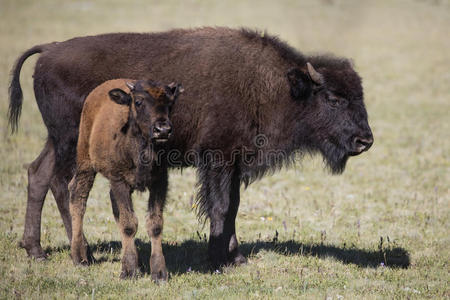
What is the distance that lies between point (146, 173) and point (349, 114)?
280cm

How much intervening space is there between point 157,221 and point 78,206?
1.04 m

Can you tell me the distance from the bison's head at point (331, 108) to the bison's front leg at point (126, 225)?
256 centimetres

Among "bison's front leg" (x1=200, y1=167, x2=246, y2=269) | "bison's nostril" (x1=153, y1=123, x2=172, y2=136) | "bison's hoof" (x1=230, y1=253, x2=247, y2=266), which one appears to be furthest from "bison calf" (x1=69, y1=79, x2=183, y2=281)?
"bison's hoof" (x1=230, y1=253, x2=247, y2=266)

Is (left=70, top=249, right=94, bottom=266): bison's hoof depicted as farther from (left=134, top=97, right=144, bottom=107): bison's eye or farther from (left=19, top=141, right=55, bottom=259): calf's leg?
(left=134, top=97, right=144, bottom=107): bison's eye

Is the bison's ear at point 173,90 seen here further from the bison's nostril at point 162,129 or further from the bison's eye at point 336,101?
the bison's eye at point 336,101

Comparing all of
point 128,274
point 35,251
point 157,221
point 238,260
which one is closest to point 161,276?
point 128,274

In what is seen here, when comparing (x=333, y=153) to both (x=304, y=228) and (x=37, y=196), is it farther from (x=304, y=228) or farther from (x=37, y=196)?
(x=37, y=196)

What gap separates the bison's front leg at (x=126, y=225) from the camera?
6.83 meters

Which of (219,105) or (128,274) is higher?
(219,105)

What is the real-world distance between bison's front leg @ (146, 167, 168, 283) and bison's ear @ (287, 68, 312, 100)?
2092 mm

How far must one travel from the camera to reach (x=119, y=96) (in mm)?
6570

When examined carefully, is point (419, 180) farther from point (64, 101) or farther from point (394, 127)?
point (64, 101)

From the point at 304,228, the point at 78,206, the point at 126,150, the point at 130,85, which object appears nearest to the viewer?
the point at 130,85

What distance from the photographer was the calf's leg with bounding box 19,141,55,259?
7.83m
